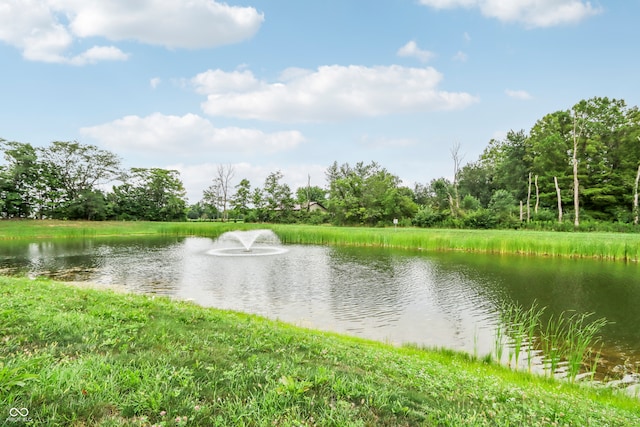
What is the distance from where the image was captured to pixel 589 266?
17297 mm

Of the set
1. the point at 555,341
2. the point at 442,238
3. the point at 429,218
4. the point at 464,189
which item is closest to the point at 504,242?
the point at 442,238

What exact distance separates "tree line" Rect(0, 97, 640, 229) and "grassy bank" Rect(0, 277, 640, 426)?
35347mm

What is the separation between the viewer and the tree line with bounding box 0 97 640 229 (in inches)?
1578

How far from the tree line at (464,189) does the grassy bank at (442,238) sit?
291 inches

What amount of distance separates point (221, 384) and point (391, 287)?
11.4m

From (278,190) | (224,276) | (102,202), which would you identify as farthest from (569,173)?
(102,202)

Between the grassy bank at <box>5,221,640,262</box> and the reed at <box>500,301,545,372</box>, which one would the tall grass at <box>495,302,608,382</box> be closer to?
the reed at <box>500,301,545,372</box>

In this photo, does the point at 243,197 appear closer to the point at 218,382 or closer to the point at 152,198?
the point at 152,198

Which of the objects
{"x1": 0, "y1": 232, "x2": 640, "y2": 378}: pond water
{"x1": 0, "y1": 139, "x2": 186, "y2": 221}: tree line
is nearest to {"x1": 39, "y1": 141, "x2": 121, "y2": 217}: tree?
{"x1": 0, "y1": 139, "x2": 186, "y2": 221}: tree line

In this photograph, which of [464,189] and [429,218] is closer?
[429,218]

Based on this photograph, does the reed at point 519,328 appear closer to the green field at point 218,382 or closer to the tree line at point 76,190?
the green field at point 218,382

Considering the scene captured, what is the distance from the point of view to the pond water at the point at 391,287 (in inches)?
351

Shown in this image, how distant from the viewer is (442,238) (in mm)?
25719

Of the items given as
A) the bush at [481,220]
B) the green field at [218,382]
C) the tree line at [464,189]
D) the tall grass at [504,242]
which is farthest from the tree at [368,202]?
the green field at [218,382]
